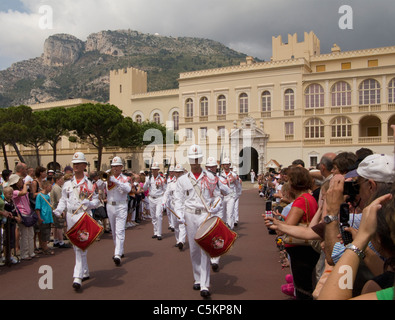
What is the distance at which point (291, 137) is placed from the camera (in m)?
43.5

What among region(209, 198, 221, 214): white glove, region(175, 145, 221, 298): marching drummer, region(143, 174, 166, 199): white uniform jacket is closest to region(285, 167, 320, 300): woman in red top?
region(175, 145, 221, 298): marching drummer

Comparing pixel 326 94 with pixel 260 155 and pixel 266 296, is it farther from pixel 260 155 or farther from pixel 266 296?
pixel 266 296

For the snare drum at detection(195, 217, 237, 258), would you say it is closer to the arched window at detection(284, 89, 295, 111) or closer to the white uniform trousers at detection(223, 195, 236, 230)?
the white uniform trousers at detection(223, 195, 236, 230)

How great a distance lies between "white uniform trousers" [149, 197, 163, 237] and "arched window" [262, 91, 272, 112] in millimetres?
34781

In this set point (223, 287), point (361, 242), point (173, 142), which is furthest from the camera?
point (173, 142)

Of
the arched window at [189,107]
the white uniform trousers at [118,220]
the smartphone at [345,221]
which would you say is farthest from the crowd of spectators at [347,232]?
the arched window at [189,107]

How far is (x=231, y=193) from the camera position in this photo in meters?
12.9

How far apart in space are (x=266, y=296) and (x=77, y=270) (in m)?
3.28

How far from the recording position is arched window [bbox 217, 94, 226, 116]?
47.6m

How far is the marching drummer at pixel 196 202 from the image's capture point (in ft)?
21.0

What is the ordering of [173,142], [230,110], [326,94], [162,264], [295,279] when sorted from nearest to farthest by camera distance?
[295,279]
[162,264]
[326,94]
[230,110]
[173,142]

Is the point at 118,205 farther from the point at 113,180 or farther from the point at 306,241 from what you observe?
the point at 306,241

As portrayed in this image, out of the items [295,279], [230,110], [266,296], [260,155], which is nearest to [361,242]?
[295,279]

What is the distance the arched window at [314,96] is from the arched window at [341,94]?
4.24 ft
